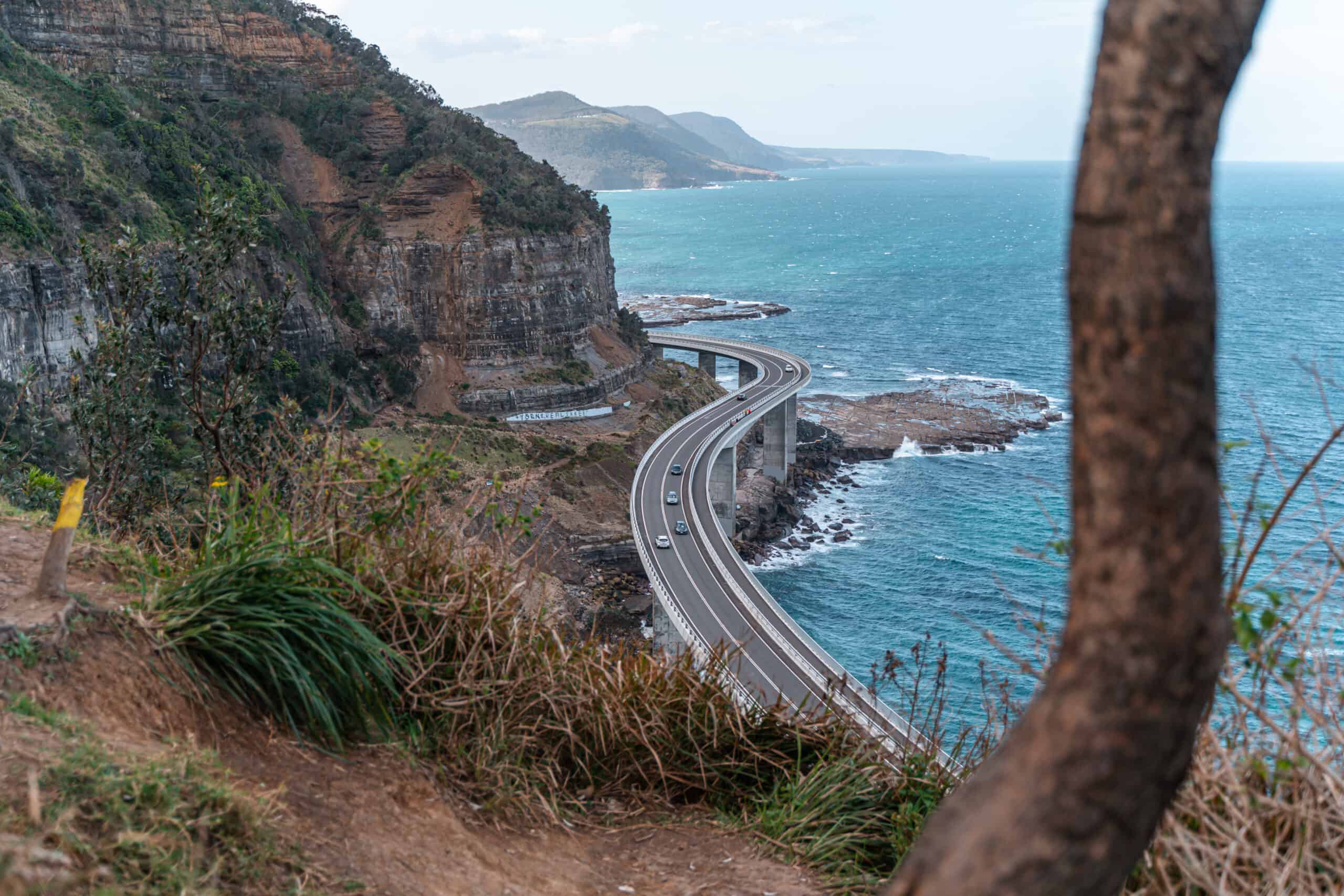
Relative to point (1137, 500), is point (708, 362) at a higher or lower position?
lower

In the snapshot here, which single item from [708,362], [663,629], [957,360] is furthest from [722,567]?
[957,360]

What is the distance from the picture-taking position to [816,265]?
520ft

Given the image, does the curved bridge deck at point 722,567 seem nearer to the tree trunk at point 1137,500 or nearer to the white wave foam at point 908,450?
the tree trunk at point 1137,500

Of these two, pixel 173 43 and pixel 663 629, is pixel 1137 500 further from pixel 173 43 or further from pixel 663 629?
pixel 173 43

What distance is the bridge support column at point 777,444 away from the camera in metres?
67.3

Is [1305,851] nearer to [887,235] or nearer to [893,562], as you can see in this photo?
[893,562]

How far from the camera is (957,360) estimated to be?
9419 centimetres

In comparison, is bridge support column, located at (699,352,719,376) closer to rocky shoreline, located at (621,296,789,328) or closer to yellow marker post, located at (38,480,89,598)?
rocky shoreline, located at (621,296,789,328)

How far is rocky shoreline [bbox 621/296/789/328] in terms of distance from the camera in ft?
376

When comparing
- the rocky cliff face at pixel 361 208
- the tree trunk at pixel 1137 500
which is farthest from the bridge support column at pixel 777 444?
the tree trunk at pixel 1137 500

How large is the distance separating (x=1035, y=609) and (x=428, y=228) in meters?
42.1

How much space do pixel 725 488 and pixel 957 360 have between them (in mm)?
42884

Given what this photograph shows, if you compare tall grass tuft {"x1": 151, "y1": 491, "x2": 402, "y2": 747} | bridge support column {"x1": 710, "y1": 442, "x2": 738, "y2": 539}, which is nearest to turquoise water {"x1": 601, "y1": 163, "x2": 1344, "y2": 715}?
tall grass tuft {"x1": 151, "y1": 491, "x2": 402, "y2": 747}

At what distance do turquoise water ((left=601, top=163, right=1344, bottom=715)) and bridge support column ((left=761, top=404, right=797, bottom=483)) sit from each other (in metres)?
4.95
